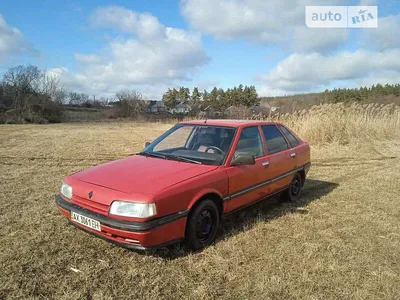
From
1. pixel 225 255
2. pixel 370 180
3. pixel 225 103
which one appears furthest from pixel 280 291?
pixel 225 103

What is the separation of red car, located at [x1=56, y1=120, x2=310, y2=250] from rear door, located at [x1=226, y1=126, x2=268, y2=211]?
0.01 metres

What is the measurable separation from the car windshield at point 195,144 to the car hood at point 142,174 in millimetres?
186

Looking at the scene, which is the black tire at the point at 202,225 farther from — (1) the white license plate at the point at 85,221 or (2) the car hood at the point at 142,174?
(1) the white license plate at the point at 85,221

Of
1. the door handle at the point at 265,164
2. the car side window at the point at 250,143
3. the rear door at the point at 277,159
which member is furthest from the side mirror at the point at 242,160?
the rear door at the point at 277,159

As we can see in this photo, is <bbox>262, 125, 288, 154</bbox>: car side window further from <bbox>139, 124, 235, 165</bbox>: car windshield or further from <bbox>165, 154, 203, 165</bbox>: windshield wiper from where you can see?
<bbox>165, 154, 203, 165</bbox>: windshield wiper

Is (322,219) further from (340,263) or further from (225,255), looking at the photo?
(225,255)

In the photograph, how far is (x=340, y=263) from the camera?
10.4 ft

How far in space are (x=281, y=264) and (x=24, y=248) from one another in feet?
9.39

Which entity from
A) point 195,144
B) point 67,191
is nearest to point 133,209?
point 67,191

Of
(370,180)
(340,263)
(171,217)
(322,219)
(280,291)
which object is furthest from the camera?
(370,180)

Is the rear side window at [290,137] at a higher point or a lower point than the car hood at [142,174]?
higher

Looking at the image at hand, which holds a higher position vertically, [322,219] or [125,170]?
[125,170]

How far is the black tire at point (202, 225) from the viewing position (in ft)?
10.5

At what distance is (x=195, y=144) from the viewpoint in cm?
427
